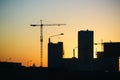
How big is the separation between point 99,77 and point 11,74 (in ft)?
106

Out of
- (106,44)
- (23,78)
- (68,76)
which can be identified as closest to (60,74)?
(68,76)

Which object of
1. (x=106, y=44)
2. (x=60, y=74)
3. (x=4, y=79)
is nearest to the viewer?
(x=4, y=79)

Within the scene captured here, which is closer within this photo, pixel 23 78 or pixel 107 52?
pixel 23 78

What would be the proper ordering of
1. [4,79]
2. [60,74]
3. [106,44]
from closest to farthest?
[4,79] → [60,74] → [106,44]

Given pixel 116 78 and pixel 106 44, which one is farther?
pixel 106 44

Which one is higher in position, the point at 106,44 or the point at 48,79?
the point at 106,44

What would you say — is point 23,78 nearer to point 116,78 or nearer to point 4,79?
point 4,79

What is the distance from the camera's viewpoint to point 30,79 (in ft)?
490

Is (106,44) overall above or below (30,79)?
above

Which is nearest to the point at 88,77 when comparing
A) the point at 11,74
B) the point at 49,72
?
the point at 49,72

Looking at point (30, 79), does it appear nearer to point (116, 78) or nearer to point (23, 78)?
point (23, 78)

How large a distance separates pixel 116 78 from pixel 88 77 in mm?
10479

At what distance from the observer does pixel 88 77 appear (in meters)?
152

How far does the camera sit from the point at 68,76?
501 feet
